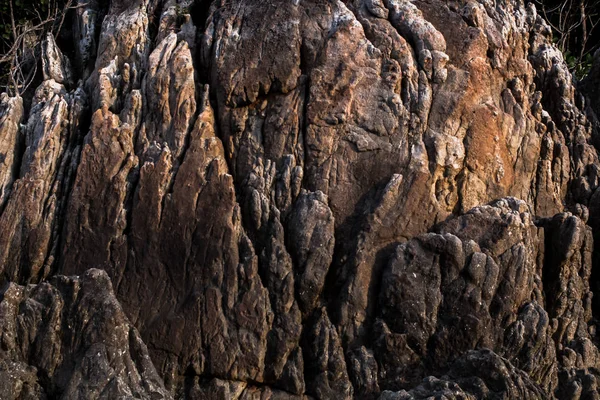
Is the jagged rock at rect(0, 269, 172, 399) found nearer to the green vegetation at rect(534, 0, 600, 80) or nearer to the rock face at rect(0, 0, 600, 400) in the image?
the rock face at rect(0, 0, 600, 400)

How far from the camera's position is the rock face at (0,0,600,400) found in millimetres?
12125

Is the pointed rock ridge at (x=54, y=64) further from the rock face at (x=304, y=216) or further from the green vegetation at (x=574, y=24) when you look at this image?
the green vegetation at (x=574, y=24)

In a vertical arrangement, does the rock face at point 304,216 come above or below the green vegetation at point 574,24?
below

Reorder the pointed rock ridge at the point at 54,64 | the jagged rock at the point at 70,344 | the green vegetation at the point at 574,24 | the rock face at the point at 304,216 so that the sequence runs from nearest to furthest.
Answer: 1. the jagged rock at the point at 70,344
2. the rock face at the point at 304,216
3. the pointed rock ridge at the point at 54,64
4. the green vegetation at the point at 574,24

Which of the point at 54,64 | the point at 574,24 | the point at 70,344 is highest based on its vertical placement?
the point at 574,24

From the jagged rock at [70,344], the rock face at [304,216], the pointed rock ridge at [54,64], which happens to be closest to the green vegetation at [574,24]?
the rock face at [304,216]

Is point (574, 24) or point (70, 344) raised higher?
point (574, 24)

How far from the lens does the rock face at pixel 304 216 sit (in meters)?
12.1

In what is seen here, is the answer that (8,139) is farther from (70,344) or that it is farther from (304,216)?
(304,216)

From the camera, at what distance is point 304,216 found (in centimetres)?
1265

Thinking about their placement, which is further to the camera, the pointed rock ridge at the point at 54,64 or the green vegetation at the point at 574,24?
the green vegetation at the point at 574,24

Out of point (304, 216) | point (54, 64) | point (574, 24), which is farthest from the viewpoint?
point (574, 24)

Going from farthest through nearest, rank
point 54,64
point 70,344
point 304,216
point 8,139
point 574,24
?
point 574,24, point 54,64, point 8,139, point 304,216, point 70,344

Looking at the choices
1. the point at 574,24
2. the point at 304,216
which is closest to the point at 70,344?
the point at 304,216
